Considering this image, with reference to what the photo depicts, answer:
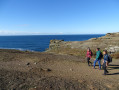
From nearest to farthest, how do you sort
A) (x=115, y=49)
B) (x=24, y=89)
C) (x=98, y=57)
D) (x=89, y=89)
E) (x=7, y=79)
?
(x=24, y=89) < (x=89, y=89) < (x=7, y=79) < (x=98, y=57) < (x=115, y=49)

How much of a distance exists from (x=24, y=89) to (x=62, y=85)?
5.76ft

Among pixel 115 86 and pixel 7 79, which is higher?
pixel 7 79

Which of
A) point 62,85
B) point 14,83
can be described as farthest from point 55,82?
point 14,83

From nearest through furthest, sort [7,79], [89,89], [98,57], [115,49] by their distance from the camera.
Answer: [89,89] < [7,79] < [98,57] < [115,49]

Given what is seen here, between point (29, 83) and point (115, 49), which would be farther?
point (115, 49)

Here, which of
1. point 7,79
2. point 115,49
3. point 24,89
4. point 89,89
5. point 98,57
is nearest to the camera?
point 24,89

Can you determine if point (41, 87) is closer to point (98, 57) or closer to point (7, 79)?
point (7, 79)

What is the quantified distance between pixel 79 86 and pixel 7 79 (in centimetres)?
364

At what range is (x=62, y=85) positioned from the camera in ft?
16.6

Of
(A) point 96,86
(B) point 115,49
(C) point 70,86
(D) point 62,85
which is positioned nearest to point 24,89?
(D) point 62,85

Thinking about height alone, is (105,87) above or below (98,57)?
below

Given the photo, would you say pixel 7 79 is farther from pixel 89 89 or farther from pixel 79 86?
pixel 89 89

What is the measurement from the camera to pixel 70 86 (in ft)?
16.4

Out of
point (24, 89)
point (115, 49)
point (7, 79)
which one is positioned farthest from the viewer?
point (115, 49)
